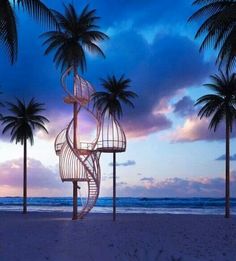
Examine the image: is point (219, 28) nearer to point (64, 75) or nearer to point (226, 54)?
point (226, 54)

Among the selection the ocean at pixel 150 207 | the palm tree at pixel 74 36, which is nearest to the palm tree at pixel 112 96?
the palm tree at pixel 74 36

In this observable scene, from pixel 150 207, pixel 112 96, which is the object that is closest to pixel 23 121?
pixel 112 96

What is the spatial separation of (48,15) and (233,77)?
21.4 meters

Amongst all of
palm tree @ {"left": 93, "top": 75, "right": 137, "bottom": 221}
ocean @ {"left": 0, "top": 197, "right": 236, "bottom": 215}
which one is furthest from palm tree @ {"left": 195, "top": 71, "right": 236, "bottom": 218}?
ocean @ {"left": 0, "top": 197, "right": 236, "bottom": 215}

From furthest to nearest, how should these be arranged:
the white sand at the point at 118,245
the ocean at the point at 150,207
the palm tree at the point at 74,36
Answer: the ocean at the point at 150,207 < the palm tree at the point at 74,36 < the white sand at the point at 118,245

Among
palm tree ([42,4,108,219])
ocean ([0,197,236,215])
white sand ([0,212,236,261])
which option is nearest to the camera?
white sand ([0,212,236,261])

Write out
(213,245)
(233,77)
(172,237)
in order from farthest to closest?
(233,77) → (172,237) → (213,245)

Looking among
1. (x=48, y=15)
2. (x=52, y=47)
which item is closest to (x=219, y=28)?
(x=48, y=15)

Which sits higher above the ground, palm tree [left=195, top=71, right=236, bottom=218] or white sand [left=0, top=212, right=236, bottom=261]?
palm tree [left=195, top=71, right=236, bottom=218]

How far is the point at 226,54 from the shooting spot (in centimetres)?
2083

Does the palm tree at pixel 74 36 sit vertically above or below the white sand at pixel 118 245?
above

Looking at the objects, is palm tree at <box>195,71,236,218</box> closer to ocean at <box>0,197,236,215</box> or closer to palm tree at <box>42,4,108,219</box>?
palm tree at <box>42,4,108,219</box>

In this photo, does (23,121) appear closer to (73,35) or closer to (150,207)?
(73,35)

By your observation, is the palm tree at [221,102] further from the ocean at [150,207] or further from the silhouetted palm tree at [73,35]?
the ocean at [150,207]
